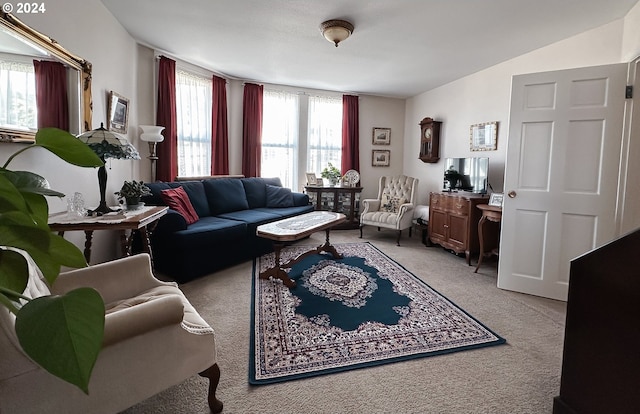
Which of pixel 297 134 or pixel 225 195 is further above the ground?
pixel 297 134

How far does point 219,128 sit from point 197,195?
1.38m

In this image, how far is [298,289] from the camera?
292 cm

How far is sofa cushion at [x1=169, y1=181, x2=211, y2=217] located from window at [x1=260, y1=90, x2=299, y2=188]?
1.53 meters

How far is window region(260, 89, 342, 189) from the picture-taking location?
18.0 ft

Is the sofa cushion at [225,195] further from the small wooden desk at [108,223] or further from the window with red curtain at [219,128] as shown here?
the small wooden desk at [108,223]

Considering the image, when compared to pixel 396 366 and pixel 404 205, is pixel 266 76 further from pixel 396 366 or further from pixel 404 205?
pixel 396 366

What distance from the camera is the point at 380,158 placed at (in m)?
6.20

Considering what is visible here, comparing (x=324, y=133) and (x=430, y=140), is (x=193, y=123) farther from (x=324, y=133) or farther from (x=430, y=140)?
(x=430, y=140)

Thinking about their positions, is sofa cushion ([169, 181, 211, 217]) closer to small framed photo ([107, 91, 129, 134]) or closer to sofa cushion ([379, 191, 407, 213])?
small framed photo ([107, 91, 129, 134])

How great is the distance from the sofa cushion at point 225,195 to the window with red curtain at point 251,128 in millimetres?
636

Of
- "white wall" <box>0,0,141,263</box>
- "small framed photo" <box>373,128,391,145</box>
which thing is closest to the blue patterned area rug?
"white wall" <box>0,0,141,263</box>

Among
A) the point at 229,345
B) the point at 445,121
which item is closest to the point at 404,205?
the point at 445,121

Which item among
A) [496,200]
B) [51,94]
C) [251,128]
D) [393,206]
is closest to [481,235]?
[496,200]

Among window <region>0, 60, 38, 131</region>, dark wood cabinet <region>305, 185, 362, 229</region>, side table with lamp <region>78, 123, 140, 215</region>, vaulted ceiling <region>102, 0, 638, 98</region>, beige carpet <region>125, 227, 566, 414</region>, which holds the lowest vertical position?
beige carpet <region>125, 227, 566, 414</region>
